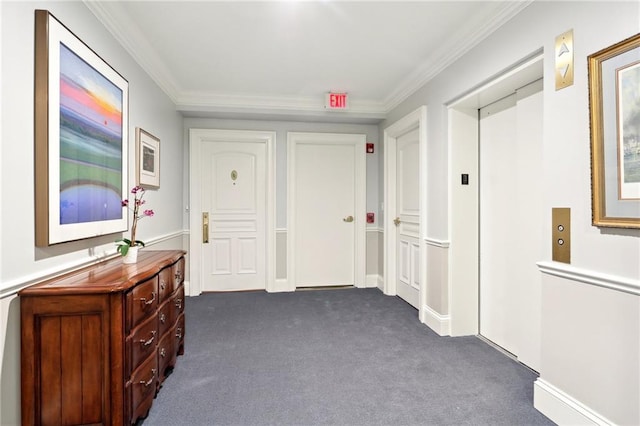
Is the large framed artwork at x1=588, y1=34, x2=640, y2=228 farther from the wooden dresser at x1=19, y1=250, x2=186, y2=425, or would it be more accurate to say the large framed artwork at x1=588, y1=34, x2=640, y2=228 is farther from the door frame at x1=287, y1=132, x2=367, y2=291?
the door frame at x1=287, y1=132, x2=367, y2=291

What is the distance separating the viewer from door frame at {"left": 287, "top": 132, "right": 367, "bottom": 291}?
14.3ft

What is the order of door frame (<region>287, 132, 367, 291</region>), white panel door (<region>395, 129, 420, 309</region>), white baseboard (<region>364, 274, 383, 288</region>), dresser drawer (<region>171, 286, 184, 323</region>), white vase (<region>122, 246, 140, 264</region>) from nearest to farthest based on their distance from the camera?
white vase (<region>122, 246, 140, 264</region>), dresser drawer (<region>171, 286, 184, 323</region>), white panel door (<region>395, 129, 420, 309</region>), door frame (<region>287, 132, 367, 291</region>), white baseboard (<region>364, 274, 383, 288</region>)

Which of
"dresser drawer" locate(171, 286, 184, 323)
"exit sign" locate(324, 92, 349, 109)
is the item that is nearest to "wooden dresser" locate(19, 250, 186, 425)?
"dresser drawer" locate(171, 286, 184, 323)

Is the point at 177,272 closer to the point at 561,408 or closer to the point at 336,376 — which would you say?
the point at 336,376

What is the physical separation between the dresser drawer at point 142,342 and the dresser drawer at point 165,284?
156mm

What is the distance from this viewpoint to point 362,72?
326 cm

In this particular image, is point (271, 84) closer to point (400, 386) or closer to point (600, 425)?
point (400, 386)

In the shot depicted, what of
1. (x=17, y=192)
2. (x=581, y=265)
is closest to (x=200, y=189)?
(x=17, y=192)

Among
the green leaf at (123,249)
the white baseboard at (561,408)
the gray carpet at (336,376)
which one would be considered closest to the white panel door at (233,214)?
the gray carpet at (336,376)

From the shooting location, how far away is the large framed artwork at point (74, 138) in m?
1.52

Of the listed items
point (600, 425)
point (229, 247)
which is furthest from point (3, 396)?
point (229, 247)

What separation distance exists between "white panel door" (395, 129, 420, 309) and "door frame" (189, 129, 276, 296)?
62.7 inches

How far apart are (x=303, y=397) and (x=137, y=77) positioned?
8.88ft

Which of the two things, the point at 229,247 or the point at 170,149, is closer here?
the point at 170,149
